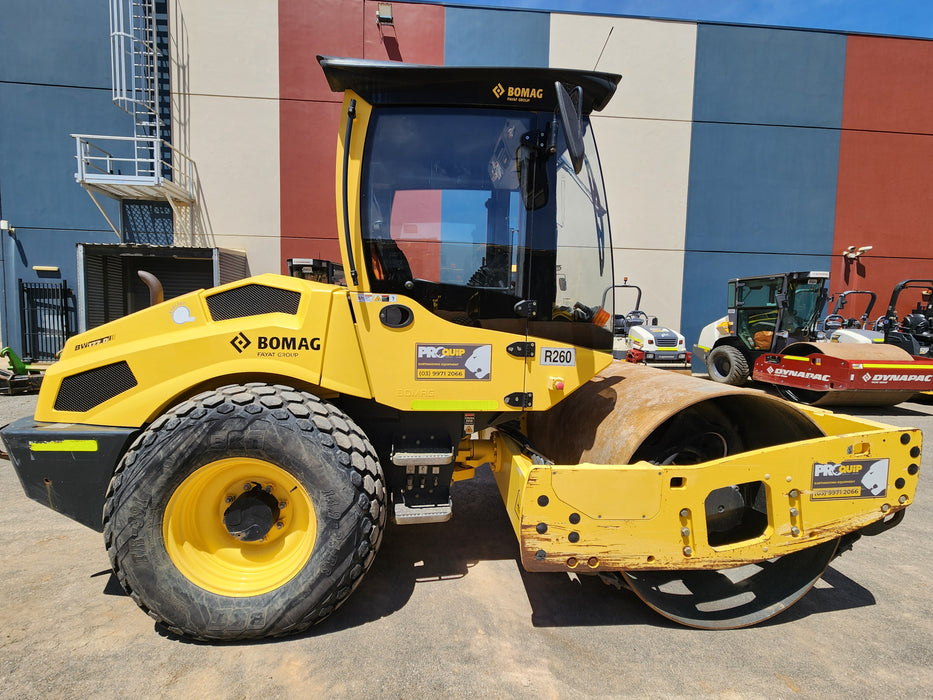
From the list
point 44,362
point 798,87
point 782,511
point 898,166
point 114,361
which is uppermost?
point 798,87

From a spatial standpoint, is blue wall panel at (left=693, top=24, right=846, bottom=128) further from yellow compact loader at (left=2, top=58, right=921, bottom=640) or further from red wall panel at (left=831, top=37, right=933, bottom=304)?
yellow compact loader at (left=2, top=58, right=921, bottom=640)

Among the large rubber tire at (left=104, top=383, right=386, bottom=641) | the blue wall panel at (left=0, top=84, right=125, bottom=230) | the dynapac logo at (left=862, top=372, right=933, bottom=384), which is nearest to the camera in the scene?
the large rubber tire at (left=104, top=383, right=386, bottom=641)

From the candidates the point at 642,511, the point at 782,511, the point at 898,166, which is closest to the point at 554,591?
the point at 642,511

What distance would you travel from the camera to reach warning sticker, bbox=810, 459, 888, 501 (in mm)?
2508

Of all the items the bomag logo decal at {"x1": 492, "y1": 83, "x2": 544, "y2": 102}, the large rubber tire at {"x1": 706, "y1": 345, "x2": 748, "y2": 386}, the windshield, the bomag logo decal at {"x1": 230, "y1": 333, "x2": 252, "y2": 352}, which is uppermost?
the bomag logo decal at {"x1": 492, "y1": 83, "x2": 544, "y2": 102}

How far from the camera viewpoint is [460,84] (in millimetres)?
2473

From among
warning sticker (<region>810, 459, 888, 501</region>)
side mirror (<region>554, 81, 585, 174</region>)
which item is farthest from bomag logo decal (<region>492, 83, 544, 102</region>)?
warning sticker (<region>810, 459, 888, 501</region>)

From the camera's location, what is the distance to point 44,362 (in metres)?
11.1

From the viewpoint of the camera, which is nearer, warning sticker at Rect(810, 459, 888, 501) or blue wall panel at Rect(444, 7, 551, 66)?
warning sticker at Rect(810, 459, 888, 501)

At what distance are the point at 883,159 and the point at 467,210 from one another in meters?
16.1

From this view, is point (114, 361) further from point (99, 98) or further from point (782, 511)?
point (99, 98)

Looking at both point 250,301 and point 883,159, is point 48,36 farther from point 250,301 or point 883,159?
point 883,159

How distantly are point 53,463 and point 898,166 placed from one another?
1841 centimetres

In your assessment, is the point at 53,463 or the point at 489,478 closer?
the point at 53,463
